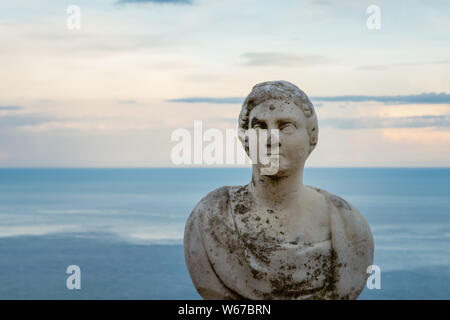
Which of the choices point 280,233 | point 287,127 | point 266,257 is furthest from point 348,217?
point 287,127

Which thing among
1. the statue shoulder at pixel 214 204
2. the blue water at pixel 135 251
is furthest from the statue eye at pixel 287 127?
the blue water at pixel 135 251

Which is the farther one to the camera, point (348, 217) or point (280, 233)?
point (348, 217)

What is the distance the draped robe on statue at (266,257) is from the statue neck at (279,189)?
0.19m

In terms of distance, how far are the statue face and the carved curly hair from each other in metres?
0.05

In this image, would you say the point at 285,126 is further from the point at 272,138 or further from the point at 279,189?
the point at 279,189

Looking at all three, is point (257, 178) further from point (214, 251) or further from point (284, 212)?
point (214, 251)

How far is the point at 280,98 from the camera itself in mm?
6332

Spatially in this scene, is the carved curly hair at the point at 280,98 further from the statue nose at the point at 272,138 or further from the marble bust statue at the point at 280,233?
the statue nose at the point at 272,138

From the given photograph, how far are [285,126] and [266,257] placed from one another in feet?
4.04

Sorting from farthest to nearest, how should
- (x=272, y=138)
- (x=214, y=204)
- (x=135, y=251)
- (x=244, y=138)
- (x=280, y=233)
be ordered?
(x=135, y=251), (x=214, y=204), (x=244, y=138), (x=280, y=233), (x=272, y=138)

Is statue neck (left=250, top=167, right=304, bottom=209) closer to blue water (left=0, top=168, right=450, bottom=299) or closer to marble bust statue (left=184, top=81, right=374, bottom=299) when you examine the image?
marble bust statue (left=184, top=81, right=374, bottom=299)

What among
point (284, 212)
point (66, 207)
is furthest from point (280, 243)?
point (66, 207)

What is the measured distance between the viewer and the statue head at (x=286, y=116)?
247 inches

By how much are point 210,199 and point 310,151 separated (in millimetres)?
1081
